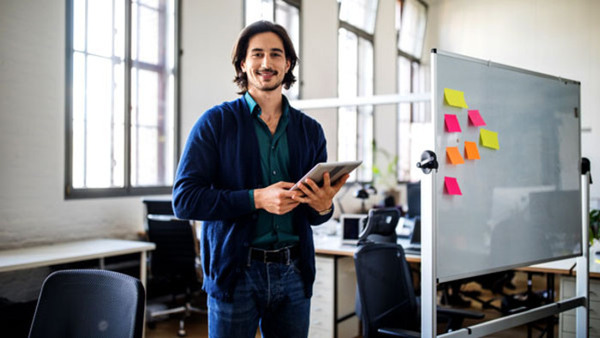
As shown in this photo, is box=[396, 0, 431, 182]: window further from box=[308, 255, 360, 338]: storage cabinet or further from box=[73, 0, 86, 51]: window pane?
box=[73, 0, 86, 51]: window pane

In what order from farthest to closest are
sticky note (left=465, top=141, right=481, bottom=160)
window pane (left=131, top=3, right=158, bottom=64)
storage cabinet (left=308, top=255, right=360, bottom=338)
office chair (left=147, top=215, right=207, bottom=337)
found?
window pane (left=131, top=3, right=158, bottom=64) → office chair (left=147, top=215, right=207, bottom=337) → storage cabinet (left=308, top=255, right=360, bottom=338) → sticky note (left=465, top=141, right=481, bottom=160)

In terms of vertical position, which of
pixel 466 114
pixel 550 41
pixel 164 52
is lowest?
Result: pixel 466 114

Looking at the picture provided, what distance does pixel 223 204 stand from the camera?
1.45 m

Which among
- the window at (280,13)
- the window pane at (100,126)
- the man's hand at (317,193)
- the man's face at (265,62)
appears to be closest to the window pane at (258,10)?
the window at (280,13)

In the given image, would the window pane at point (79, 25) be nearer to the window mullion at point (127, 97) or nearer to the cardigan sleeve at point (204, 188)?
the window mullion at point (127, 97)

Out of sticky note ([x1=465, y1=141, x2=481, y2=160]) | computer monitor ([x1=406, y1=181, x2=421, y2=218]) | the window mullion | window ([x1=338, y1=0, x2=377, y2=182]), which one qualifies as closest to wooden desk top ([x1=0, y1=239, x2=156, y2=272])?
the window mullion

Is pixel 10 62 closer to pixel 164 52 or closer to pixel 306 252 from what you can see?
pixel 164 52

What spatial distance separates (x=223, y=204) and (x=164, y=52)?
3.64m

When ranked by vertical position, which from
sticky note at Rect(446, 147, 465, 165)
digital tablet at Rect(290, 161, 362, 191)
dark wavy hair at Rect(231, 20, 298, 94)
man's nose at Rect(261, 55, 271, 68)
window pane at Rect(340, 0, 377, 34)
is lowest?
digital tablet at Rect(290, 161, 362, 191)

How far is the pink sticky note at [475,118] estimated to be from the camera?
6.84 feet

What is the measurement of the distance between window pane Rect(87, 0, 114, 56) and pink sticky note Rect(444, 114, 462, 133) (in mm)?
3174

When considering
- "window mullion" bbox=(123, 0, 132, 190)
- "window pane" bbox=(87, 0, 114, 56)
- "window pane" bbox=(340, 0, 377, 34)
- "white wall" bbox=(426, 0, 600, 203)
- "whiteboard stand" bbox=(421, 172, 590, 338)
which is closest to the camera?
"whiteboard stand" bbox=(421, 172, 590, 338)

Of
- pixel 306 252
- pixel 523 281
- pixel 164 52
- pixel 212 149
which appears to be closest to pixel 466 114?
pixel 306 252

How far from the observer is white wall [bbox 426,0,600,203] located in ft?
27.6
